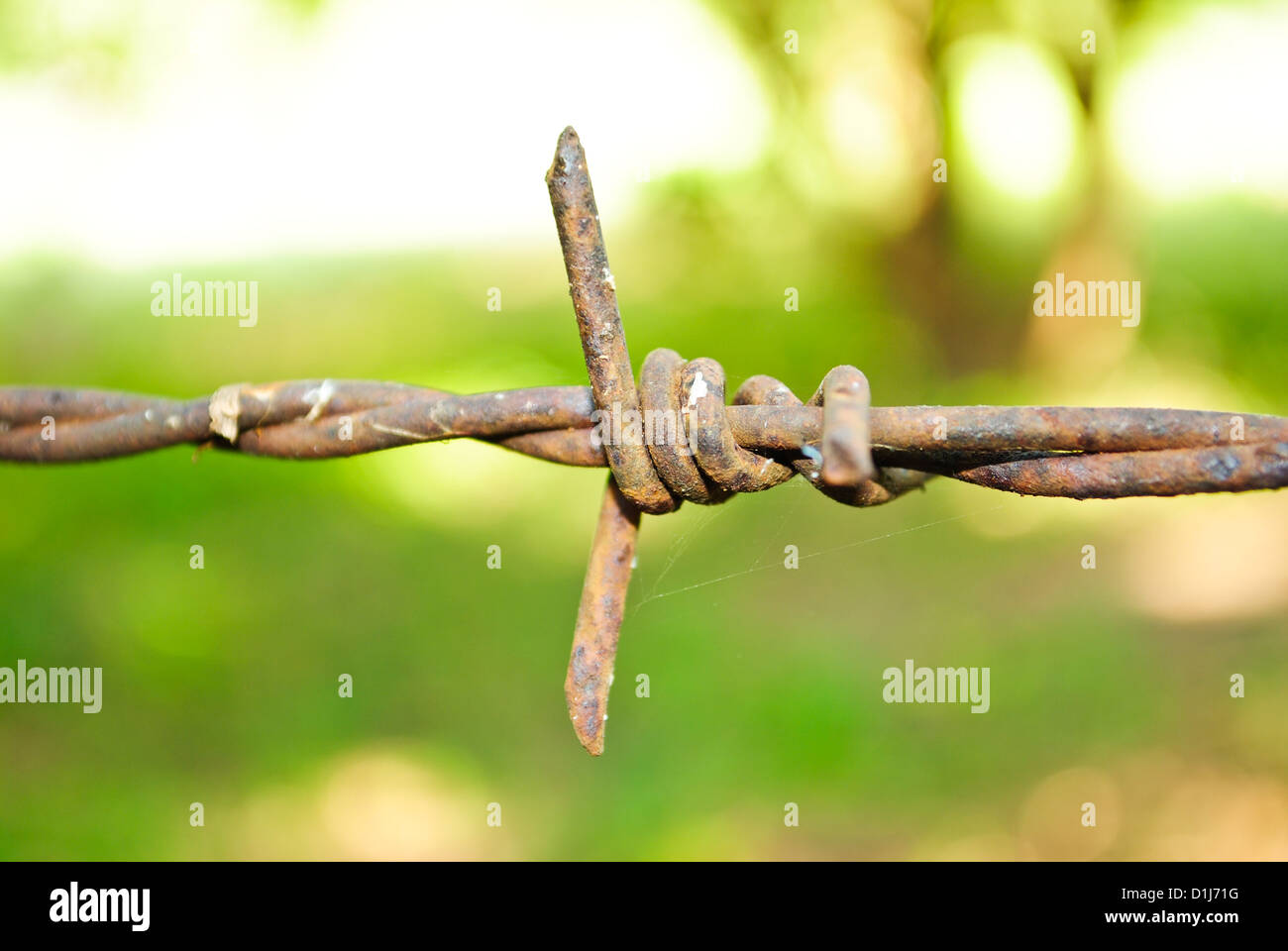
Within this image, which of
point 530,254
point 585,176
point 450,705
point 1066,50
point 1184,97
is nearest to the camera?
point 585,176

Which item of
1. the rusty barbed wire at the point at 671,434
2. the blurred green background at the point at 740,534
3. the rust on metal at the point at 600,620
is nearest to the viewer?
the rusty barbed wire at the point at 671,434

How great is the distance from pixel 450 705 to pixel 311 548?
1302mm

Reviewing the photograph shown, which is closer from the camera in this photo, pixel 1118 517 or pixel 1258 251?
pixel 1118 517

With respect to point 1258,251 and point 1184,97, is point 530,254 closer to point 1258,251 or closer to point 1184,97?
point 1184,97

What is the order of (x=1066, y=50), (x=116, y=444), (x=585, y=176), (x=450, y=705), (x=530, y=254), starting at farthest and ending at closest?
(x=530, y=254) → (x=1066, y=50) → (x=450, y=705) → (x=116, y=444) → (x=585, y=176)

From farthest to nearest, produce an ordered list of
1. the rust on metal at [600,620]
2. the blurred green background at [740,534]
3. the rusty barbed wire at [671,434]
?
the blurred green background at [740,534] < the rust on metal at [600,620] < the rusty barbed wire at [671,434]

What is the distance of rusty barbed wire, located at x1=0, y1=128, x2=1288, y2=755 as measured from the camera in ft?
2.78

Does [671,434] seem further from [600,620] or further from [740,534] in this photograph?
[740,534]

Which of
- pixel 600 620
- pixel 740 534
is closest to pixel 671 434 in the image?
pixel 600 620

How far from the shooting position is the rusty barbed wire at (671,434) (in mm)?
848

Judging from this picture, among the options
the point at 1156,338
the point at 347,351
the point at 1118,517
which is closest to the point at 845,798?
the point at 1118,517

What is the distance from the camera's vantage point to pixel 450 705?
137 inches

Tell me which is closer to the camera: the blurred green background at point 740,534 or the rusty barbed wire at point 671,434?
the rusty barbed wire at point 671,434

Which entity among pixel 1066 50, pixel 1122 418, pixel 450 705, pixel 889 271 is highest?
pixel 1066 50
